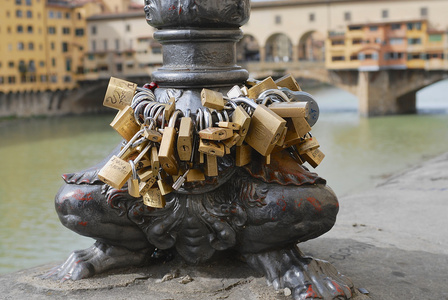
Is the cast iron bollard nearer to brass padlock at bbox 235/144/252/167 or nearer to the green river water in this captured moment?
brass padlock at bbox 235/144/252/167

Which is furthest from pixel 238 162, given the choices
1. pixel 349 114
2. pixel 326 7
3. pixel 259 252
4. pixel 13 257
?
pixel 326 7

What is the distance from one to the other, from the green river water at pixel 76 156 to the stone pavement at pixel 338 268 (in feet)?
9.38

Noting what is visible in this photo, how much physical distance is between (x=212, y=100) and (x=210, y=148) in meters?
0.19

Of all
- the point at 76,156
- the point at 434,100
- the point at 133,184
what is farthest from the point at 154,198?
the point at 434,100

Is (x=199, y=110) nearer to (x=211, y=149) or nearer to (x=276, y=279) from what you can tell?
(x=211, y=149)

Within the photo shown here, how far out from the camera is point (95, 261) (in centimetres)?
210

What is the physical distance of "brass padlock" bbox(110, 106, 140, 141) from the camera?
1.98 m

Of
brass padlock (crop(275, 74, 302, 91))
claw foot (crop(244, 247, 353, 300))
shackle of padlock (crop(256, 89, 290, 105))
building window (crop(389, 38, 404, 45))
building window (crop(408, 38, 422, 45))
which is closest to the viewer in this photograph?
claw foot (crop(244, 247, 353, 300))

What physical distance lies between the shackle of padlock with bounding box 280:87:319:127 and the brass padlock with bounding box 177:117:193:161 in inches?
16.2

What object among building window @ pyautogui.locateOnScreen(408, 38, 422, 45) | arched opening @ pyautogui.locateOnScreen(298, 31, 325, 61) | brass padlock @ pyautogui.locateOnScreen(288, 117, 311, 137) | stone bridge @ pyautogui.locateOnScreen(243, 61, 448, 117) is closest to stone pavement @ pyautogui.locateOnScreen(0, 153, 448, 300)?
brass padlock @ pyautogui.locateOnScreen(288, 117, 311, 137)

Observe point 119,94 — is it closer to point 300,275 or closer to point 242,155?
point 242,155

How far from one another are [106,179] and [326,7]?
22.1 meters

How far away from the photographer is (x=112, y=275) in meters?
2.09

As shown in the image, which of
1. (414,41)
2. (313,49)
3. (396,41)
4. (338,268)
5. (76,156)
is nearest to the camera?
(338,268)
